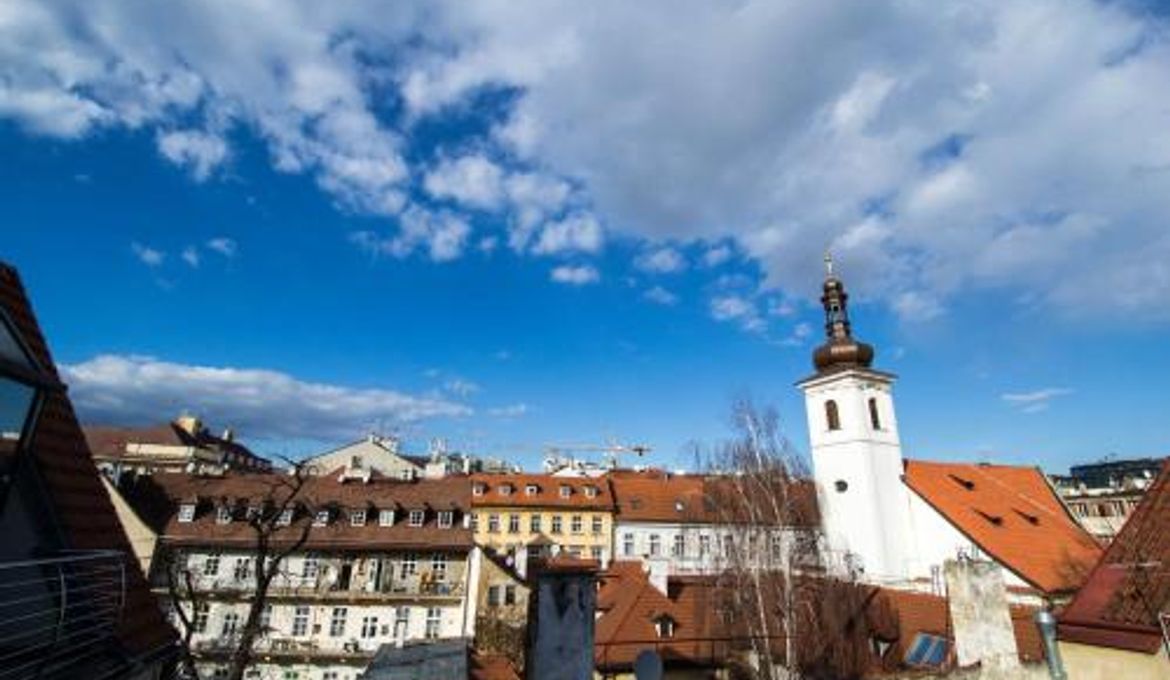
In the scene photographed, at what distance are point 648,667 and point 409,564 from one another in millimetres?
35830

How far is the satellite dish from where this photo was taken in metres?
5.29

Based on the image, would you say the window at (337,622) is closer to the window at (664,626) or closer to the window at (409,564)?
the window at (409,564)

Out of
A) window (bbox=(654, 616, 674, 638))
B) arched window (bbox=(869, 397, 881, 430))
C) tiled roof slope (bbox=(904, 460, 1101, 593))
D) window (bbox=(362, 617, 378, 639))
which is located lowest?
window (bbox=(362, 617, 378, 639))

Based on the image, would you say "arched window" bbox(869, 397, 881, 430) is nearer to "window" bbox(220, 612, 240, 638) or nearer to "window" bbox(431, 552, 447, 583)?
"window" bbox(431, 552, 447, 583)

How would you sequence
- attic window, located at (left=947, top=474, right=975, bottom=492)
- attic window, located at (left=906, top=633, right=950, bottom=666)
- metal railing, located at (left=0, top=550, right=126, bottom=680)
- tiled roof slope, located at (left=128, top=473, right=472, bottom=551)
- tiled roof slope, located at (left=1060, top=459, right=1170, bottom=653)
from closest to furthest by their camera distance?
metal railing, located at (left=0, top=550, right=126, bottom=680)
tiled roof slope, located at (left=1060, top=459, right=1170, bottom=653)
attic window, located at (left=906, top=633, right=950, bottom=666)
tiled roof slope, located at (left=128, top=473, right=472, bottom=551)
attic window, located at (left=947, top=474, right=975, bottom=492)

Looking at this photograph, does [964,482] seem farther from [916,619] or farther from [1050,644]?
[1050,644]

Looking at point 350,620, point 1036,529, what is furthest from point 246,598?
point 1036,529

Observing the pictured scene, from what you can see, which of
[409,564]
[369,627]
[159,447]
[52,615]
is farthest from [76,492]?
[159,447]

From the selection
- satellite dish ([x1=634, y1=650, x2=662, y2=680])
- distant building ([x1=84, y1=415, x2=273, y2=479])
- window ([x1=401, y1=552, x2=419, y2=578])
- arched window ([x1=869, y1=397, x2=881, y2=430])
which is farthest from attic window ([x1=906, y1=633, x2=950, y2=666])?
distant building ([x1=84, y1=415, x2=273, y2=479])

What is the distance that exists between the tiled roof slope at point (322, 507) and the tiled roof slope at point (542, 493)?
30.8 feet

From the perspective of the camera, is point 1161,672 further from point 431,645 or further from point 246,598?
point 246,598

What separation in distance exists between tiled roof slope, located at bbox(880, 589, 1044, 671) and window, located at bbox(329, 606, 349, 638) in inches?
1089

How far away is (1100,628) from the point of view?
1029 cm

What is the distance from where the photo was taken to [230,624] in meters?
35.5
